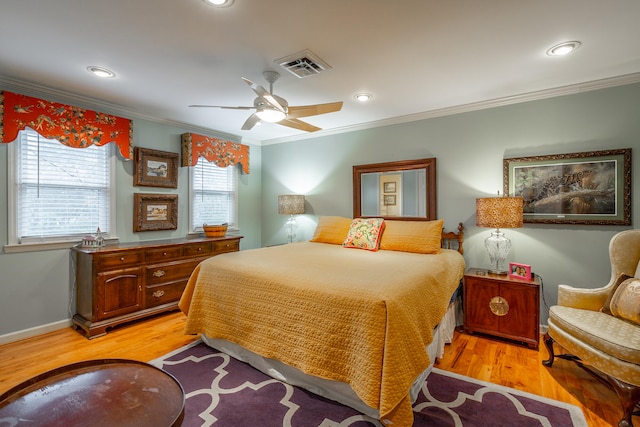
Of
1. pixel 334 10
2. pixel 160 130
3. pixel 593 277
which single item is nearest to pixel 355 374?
pixel 334 10

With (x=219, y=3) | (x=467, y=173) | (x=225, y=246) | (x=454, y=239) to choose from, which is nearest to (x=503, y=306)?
(x=454, y=239)

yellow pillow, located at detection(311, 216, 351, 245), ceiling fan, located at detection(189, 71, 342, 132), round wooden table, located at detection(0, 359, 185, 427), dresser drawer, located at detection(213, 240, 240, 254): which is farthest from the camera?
dresser drawer, located at detection(213, 240, 240, 254)

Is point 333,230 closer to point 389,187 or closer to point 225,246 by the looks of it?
point 389,187

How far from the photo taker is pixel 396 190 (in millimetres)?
3973

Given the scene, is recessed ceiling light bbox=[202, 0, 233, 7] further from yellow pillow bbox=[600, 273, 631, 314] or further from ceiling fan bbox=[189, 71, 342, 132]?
yellow pillow bbox=[600, 273, 631, 314]

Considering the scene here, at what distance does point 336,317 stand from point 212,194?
351 centimetres

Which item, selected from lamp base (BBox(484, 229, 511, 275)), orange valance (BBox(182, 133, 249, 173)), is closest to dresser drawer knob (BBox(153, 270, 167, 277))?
orange valance (BBox(182, 133, 249, 173))

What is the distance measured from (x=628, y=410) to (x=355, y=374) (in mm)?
1591

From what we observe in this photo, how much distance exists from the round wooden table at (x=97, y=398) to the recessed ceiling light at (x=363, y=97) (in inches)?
115

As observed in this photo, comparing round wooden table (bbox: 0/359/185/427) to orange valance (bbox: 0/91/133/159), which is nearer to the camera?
round wooden table (bbox: 0/359/185/427)

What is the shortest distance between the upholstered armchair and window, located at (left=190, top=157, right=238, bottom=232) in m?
4.28

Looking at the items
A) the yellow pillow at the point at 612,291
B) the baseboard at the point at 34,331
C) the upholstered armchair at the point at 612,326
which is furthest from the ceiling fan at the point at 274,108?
the baseboard at the point at 34,331

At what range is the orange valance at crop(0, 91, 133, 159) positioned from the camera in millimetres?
2777

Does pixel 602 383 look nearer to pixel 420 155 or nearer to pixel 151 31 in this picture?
pixel 420 155
